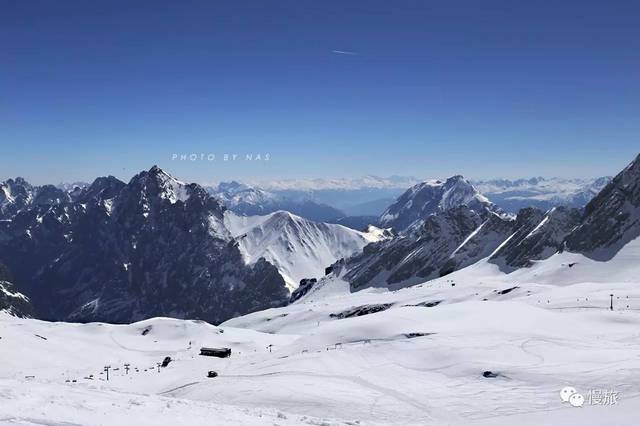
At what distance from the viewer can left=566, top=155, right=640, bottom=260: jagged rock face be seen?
16375 cm

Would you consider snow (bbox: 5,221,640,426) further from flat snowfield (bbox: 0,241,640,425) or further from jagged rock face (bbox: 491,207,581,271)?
jagged rock face (bbox: 491,207,581,271)

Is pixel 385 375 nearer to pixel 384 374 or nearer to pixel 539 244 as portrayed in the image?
pixel 384 374

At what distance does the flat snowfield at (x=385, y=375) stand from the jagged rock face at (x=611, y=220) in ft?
227

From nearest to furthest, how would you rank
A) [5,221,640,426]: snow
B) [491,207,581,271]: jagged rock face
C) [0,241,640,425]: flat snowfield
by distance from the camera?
[0,241,640,425]: flat snowfield
[5,221,640,426]: snow
[491,207,581,271]: jagged rock face

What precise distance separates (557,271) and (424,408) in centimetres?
13002

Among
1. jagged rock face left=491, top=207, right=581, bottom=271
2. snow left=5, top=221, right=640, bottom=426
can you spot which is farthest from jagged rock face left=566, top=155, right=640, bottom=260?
snow left=5, top=221, right=640, bottom=426

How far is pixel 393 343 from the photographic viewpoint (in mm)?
58156

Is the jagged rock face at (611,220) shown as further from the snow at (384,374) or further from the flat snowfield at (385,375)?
the flat snowfield at (385,375)

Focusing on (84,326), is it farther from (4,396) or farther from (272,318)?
(4,396)

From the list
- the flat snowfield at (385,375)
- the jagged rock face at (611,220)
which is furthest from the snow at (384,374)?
the jagged rock face at (611,220)

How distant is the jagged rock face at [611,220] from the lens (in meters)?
164

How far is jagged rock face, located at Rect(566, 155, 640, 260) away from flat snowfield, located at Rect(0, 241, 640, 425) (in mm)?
69318

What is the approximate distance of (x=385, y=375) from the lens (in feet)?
154

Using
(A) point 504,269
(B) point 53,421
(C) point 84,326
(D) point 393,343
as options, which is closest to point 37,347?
(C) point 84,326
